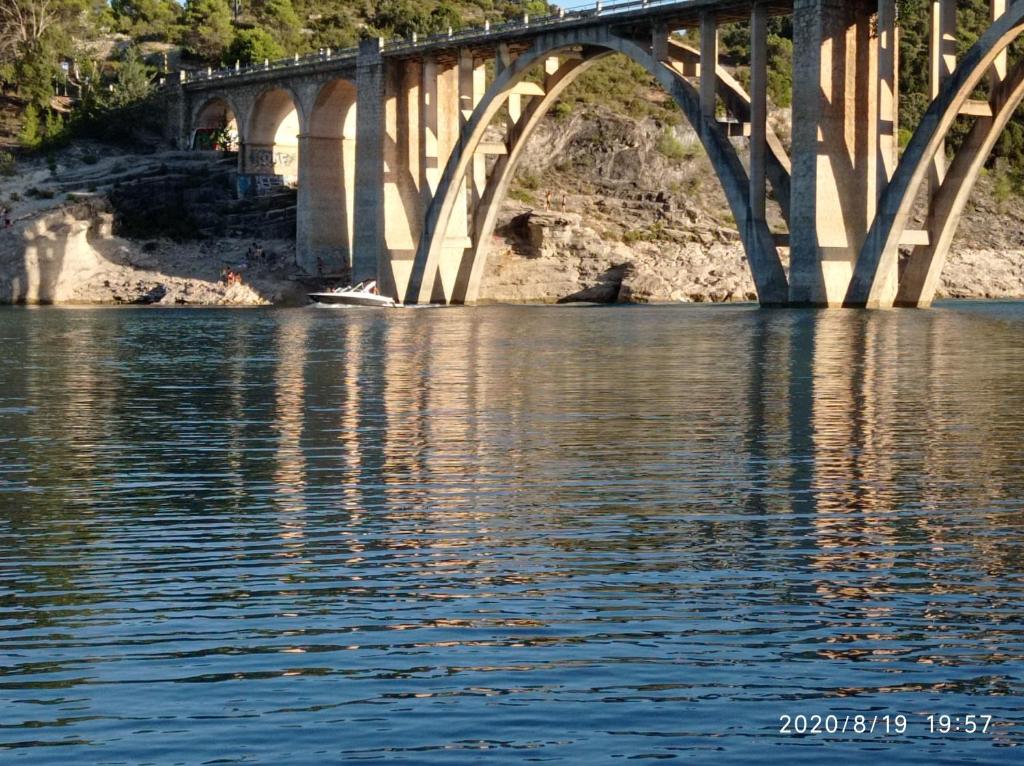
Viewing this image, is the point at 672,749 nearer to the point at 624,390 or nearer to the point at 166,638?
the point at 166,638

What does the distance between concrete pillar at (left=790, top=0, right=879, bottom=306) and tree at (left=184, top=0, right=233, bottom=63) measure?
66643mm

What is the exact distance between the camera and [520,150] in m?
84.0

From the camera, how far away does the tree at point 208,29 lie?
12262 centimetres

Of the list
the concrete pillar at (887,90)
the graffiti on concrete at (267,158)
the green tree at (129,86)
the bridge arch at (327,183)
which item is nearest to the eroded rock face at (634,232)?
the bridge arch at (327,183)

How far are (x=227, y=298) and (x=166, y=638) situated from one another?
77.7 m


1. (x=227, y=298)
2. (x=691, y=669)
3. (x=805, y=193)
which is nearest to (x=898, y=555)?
(x=691, y=669)

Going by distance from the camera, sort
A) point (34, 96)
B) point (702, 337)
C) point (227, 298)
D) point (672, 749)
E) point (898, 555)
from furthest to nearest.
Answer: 1. point (34, 96)
2. point (227, 298)
3. point (702, 337)
4. point (898, 555)
5. point (672, 749)

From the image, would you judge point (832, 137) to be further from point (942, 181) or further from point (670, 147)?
point (670, 147)

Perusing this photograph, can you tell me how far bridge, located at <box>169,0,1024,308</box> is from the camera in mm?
61906

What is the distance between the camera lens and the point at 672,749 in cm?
959

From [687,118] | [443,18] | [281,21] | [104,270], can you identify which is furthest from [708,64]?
[281,21]

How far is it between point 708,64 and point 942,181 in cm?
1060

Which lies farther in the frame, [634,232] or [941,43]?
[634,232]

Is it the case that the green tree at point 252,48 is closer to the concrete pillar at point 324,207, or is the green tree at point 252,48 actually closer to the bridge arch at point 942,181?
the concrete pillar at point 324,207
